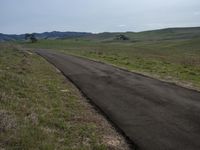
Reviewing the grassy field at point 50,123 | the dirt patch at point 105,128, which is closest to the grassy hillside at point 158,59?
the dirt patch at point 105,128

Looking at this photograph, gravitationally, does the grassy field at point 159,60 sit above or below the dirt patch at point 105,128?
below

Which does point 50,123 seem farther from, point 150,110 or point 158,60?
point 158,60

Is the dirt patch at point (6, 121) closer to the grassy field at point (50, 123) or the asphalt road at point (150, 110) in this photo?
the grassy field at point (50, 123)

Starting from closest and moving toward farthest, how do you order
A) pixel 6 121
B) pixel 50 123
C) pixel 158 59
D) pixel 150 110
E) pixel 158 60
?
pixel 6 121 → pixel 50 123 → pixel 150 110 → pixel 158 60 → pixel 158 59

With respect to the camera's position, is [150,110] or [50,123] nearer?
[50,123]

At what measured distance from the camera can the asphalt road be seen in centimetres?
854

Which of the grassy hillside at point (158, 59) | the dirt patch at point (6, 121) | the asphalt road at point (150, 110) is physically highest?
the dirt patch at point (6, 121)

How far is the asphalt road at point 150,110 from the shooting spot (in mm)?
8539

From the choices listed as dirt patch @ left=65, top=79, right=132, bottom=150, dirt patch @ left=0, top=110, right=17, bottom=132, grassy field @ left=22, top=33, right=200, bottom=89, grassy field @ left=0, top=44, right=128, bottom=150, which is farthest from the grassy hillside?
dirt patch @ left=0, top=110, right=17, bottom=132

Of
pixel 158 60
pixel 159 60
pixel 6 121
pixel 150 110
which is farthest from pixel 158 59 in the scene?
pixel 6 121

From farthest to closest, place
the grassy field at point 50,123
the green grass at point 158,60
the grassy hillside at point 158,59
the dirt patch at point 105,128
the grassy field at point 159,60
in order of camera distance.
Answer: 1. the green grass at point 158,60
2. the grassy hillside at point 158,59
3. the grassy field at point 159,60
4. the dirt patch at point 105,128
5. the grassy field at point 50,123

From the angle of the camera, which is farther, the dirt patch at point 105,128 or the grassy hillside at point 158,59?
the grassy hillside at point 158,59

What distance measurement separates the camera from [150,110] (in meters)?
11.7

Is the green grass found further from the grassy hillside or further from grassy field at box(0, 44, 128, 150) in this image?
grassy field at box(0, 44, 128, 150)
